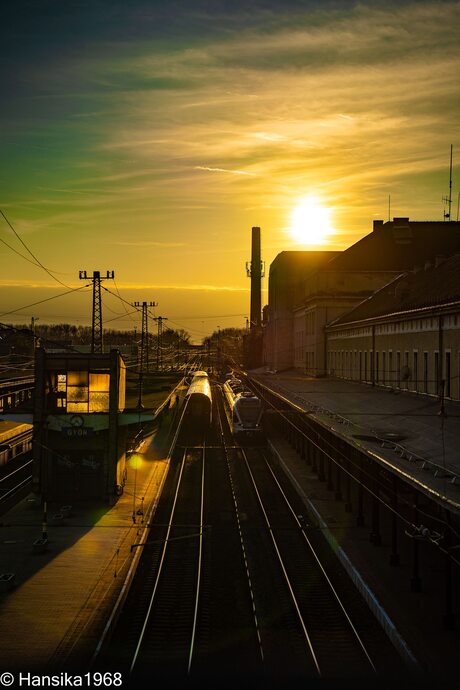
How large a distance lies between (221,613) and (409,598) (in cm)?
398

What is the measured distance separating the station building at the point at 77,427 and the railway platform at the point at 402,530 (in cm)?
740

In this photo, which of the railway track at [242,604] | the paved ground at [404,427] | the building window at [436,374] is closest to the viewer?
the railway track at [242,604]

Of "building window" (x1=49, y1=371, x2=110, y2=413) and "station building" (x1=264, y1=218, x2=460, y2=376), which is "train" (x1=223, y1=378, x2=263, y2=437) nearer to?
"station building" (x1=264, y1=218, x2=460, y2=376)

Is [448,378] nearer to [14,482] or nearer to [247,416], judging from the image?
[247,416]

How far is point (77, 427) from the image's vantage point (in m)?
26.0

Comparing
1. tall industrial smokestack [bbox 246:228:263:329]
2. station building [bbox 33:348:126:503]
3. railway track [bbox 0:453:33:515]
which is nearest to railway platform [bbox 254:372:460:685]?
station building [bbox 33:348:126:503]

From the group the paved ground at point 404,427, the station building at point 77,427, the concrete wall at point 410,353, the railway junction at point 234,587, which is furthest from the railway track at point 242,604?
the concrete wall at point 410,353

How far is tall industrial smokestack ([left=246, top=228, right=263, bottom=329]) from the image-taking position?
105 metres

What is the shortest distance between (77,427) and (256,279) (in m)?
81.7

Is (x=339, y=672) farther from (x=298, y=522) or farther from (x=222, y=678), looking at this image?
(x=298, y=522)

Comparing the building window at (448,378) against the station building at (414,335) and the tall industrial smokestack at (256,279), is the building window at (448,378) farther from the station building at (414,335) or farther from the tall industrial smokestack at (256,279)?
the tall industrial smokestack at (256,279)

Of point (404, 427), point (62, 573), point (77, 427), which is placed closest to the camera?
point (62, 573)

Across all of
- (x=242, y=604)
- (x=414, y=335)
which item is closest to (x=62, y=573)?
(x=242, y=604)

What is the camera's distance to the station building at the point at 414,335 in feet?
84.3
